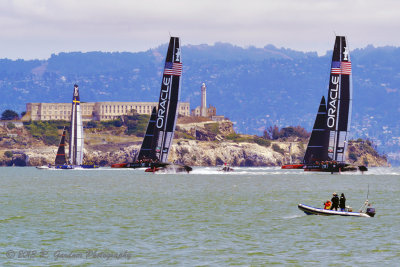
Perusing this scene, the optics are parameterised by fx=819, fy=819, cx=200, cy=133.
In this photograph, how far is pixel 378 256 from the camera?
144 feet

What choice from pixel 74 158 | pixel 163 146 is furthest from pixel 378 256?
pixel 74 158

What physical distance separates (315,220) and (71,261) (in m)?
22.9

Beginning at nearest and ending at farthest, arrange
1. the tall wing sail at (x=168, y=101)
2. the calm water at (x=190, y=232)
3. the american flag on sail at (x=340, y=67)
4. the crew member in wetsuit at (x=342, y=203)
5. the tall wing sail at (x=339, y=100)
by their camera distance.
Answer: the calm water at (x=190, y=232)
the crew member in wetsuit at (x=342, y=203)
the tall wing sail at (x=168, y=101)
the tall wing sail at (x=339, y=100)
the american flag on sail at (x=340, y=67)

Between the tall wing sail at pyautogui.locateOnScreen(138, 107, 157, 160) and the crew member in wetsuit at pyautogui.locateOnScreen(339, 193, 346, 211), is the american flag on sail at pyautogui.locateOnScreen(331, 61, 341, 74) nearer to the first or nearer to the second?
the tall wing sail at pyautogui.locateOnScreen(138, 107, 157, 160)

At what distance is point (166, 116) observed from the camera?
473 feet

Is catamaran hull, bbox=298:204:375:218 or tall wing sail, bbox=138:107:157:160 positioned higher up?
tall wing sail, bbox=138:107:157:160

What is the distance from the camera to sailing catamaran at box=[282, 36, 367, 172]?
147625 mm

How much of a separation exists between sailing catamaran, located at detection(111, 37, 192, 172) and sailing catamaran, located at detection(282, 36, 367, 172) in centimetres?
2721

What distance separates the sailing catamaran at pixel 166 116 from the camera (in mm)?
142500

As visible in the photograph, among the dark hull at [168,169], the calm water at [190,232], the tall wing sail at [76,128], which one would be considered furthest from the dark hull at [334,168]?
the calm water at [190,232]

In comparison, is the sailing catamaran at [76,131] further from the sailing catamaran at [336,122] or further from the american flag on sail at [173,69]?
the sailing catamaran at [336,122]

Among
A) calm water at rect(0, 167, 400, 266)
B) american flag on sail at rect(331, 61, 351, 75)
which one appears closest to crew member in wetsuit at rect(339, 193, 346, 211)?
calm water at rect(0, 167, 400, 266)

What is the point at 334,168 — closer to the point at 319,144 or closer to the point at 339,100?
the point at 319,144

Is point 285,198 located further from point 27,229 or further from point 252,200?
point 27,229
